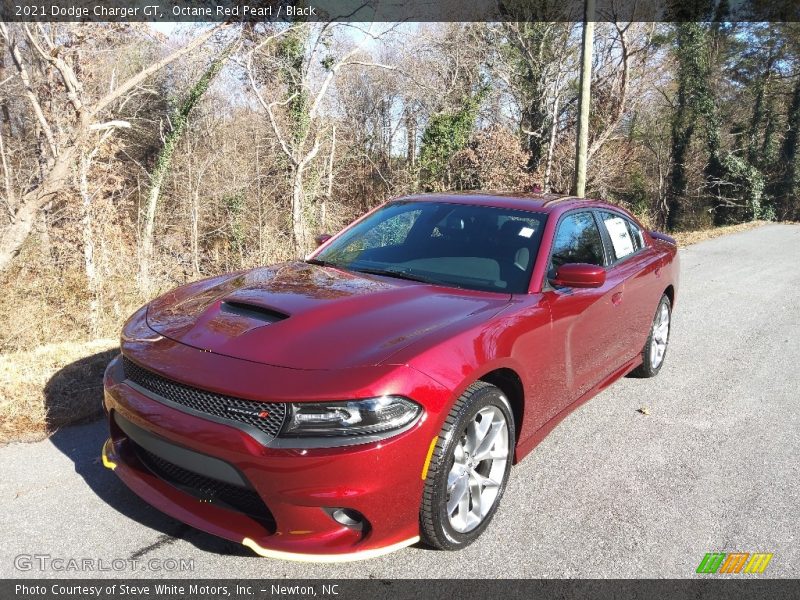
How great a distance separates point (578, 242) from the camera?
13.4 ft

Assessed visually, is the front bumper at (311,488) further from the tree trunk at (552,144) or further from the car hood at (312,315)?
the tree trunk at (552,144)

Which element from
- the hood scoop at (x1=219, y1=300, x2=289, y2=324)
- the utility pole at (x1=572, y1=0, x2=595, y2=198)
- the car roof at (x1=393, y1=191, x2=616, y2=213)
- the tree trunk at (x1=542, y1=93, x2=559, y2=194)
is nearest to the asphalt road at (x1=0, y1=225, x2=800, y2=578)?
Answer: the hood scoop at (x1=219, y1=300, x2=289, y2=324)

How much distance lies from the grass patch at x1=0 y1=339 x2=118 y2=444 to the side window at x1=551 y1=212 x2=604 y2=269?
3.18m

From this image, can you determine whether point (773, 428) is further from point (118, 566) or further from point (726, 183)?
point (726, 183)

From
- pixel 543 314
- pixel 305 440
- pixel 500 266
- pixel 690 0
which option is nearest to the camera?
pixel 305 440

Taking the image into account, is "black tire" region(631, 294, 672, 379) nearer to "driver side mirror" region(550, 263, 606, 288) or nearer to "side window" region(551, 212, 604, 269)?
"side window" region(551, 212, 604, 269)

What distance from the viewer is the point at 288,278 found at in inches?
143

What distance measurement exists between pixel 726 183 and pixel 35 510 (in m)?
34.2

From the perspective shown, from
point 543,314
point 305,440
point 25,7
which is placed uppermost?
point 25,7

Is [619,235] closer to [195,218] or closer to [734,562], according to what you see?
[734,562]

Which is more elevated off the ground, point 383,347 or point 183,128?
point 183,128

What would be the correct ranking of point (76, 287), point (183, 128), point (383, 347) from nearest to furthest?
point (383, 347)
point (76, 287)
point (183, 128)

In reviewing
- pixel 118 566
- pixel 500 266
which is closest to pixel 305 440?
pixel 118 566

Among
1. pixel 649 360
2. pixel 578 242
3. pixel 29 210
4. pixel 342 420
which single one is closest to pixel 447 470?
pixel 342 420
